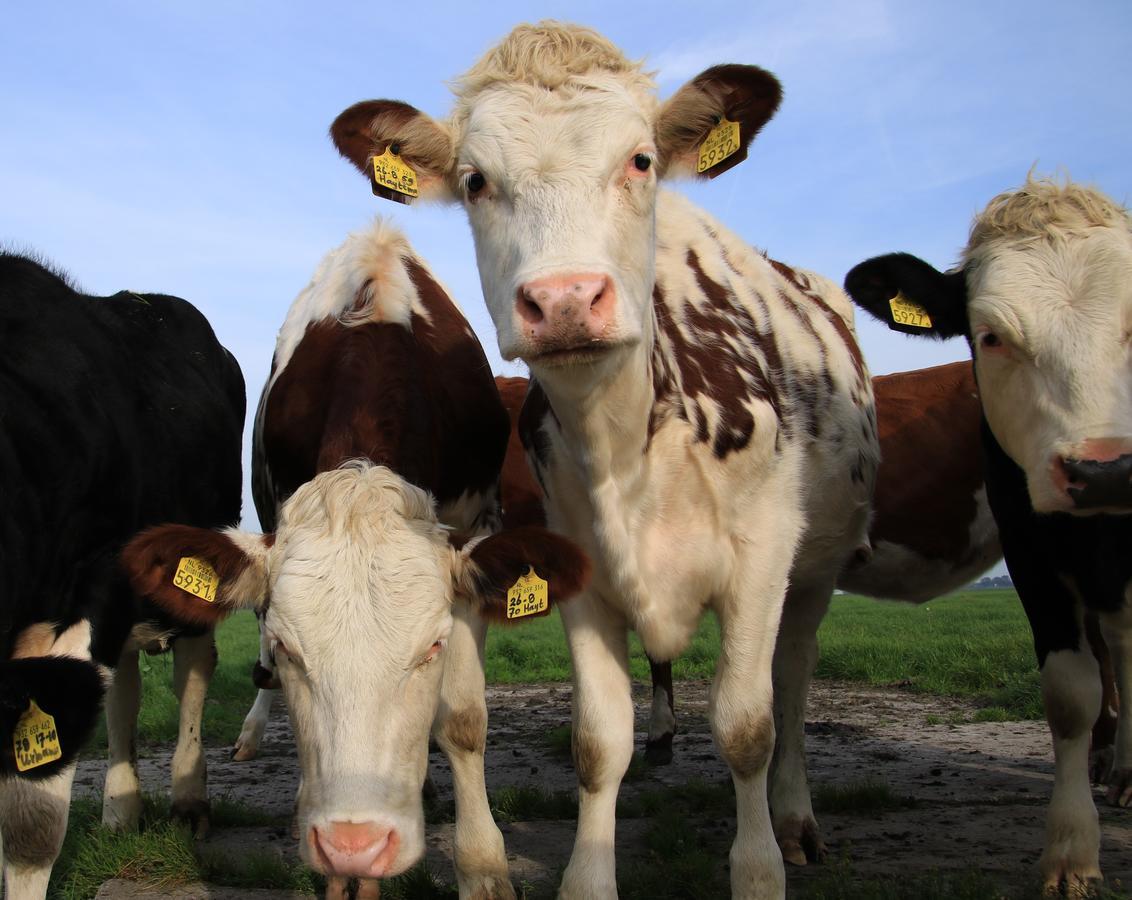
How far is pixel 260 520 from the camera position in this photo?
682 cm

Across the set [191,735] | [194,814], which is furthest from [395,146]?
[194,814]

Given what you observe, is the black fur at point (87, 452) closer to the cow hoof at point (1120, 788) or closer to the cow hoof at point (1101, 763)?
the cow hoof at point (1120, 788)

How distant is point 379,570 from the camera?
12.7ft

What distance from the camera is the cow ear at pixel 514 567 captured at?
4.14 meters

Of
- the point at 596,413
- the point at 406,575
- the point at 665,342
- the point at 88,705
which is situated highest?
the point at 665,342

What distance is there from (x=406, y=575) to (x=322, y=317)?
2.31m

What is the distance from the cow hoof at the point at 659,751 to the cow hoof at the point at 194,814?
270 centimetres

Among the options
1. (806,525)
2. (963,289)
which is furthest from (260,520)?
(963,289)

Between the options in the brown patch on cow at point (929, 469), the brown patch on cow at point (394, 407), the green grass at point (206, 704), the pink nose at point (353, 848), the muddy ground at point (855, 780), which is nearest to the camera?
the pink nose at point (353, 848)

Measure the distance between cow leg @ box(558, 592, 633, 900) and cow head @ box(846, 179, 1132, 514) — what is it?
174 cm

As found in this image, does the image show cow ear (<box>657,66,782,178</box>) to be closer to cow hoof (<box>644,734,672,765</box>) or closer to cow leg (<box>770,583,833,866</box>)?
cow leg (<box>770,583,833,866</box>)

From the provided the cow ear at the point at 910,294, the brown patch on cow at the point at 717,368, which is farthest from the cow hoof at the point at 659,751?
the cow ear at the point at 910,294

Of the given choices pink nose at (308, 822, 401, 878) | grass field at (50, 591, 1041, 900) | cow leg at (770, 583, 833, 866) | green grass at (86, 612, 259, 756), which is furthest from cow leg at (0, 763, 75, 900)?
cow leg at (770, 583, 833, 866)

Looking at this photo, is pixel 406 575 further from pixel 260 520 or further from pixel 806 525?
pixel 260 520
